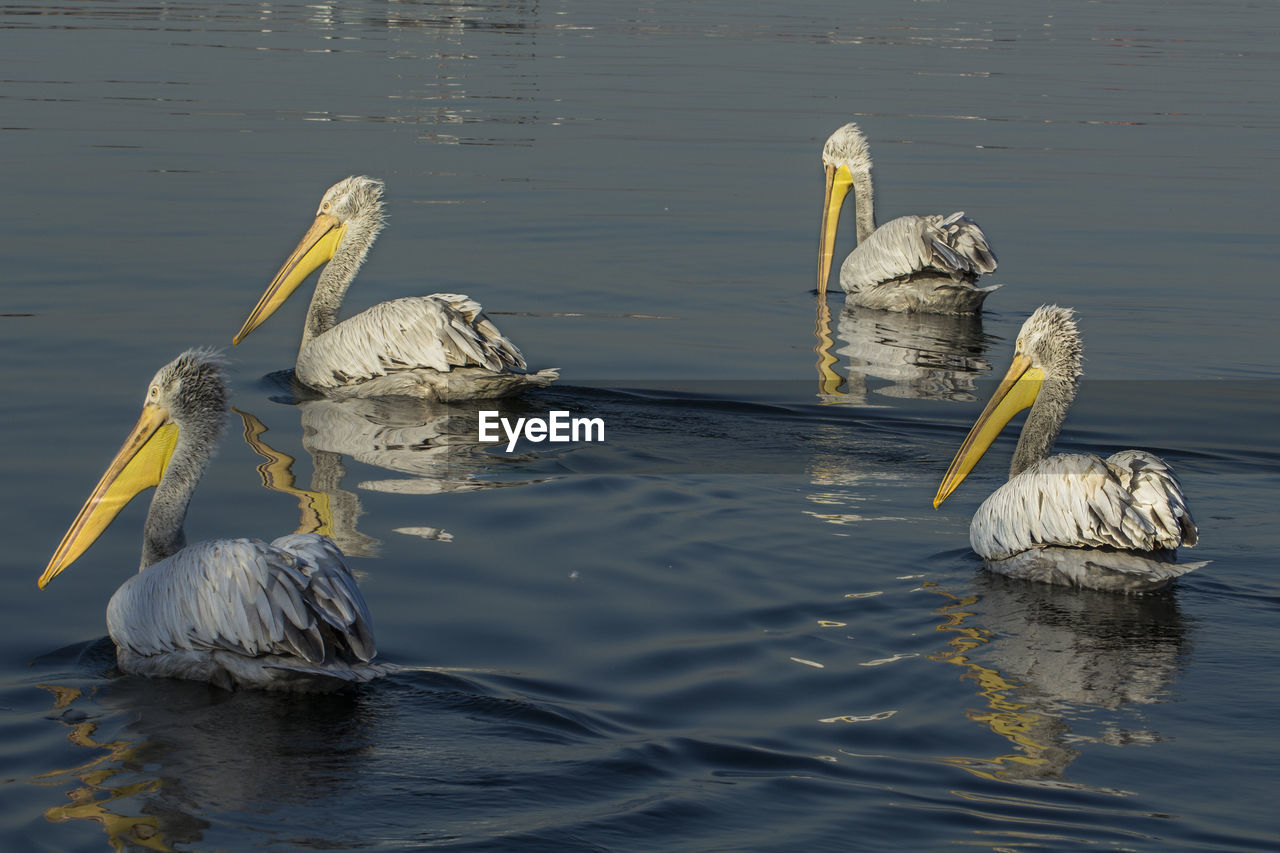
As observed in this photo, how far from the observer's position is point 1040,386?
710 centimetres

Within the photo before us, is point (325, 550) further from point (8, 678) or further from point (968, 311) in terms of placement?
point (968, 311)

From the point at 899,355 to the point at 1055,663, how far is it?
5150 mm

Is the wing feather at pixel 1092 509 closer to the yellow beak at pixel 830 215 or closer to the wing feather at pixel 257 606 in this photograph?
the wing feather at pixel 257 606

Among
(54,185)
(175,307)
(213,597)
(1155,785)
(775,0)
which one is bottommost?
(1155,785)

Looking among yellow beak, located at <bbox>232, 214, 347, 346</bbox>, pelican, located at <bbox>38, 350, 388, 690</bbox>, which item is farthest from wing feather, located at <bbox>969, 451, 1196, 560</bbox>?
yellow beak, located at <bbox>232, 214, 347, 346</bbox>

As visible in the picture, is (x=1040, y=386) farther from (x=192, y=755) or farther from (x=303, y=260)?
(x=303, y=260)

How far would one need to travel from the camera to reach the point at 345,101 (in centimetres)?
2081

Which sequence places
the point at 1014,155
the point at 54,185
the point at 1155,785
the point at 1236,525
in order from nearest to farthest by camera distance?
the point at 1155,785
the point at 1236,525
the point at 54,185
the point at 1014,155

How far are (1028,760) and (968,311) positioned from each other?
7.35 meters

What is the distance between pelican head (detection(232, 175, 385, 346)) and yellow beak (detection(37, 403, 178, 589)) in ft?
14.1

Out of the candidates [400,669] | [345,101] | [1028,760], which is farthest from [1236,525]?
[345,101]

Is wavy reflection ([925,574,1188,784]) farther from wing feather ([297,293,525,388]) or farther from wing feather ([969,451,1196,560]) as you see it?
wing feather ([297,293,525,388])

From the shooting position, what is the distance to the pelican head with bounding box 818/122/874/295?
13.2 m

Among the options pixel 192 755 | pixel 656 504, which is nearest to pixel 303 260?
pixel 656 504
